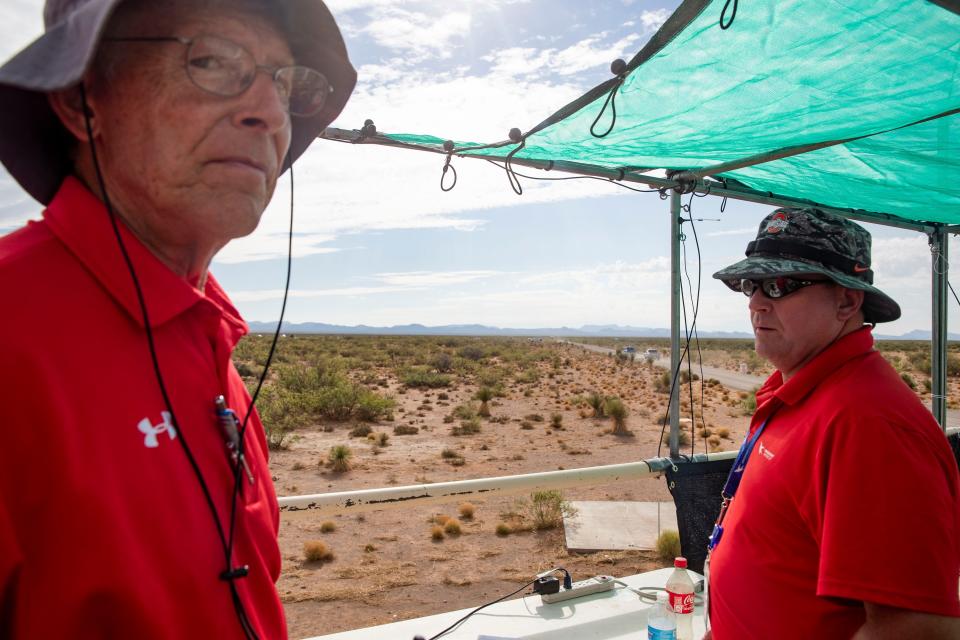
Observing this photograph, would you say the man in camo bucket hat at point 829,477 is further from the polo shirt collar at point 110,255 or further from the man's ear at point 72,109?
the man's ear at point 72,109

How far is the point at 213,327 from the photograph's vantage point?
1174 millimetres

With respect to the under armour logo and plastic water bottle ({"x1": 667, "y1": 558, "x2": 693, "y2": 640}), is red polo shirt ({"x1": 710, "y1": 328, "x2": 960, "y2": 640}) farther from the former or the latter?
the under armour logo

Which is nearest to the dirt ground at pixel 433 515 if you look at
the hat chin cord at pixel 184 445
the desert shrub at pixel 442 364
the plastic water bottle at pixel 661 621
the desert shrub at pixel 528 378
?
the plastic water bottle at pixel 661 621

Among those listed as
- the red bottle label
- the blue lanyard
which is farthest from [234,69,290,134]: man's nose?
the red bottle label

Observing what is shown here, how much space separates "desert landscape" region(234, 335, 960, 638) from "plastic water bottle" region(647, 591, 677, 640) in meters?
0.98

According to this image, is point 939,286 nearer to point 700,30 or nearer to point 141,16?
point 700,30

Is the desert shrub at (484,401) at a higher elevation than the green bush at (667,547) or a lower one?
higher

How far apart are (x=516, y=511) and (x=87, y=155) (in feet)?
34.4

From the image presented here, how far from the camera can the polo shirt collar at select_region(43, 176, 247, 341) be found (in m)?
0.94

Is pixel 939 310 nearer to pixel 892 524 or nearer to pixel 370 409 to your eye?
pixel 892 524

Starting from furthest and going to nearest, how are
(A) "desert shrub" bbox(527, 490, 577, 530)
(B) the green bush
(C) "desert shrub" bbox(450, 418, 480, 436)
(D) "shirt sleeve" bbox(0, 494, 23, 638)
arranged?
(C) "desert shrub" bbox(450, 418, 480, 436), (A) "desert shrub" bbox(527, 490, 577, 530), (B) the green bush, (D) "shirt sleeve" bbox(0, 494, 23, 638)

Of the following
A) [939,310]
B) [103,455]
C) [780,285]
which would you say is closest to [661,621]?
[780,285]

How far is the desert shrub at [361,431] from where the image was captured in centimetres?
1670

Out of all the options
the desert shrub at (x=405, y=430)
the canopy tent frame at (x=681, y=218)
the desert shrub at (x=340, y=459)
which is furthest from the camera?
the desert shrub at (x=405, y=430)
